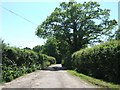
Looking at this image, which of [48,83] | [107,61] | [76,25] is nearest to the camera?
[48,83]

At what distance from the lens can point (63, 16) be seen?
188 feet

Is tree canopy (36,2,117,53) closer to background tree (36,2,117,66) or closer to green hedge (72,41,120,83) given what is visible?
background tree (36,2,117,66)

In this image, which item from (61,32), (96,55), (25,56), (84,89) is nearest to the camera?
(84,89)

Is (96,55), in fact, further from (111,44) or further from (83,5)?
(83,5)

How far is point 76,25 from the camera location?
57688 mm

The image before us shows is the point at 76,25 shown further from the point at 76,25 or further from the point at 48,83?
the point at 48,83

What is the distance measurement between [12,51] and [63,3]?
3662 cm

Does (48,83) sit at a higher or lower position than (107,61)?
lower

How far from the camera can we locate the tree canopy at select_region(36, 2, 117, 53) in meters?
57.1

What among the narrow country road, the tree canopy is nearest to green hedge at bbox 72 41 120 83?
the narrow country road

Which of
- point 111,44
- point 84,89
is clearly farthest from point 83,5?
point 84,89

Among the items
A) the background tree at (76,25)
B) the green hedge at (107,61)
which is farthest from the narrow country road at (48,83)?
the background tree at (76,25)

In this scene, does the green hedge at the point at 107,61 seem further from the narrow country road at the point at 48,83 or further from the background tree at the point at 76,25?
the background tree at the point at 76,25

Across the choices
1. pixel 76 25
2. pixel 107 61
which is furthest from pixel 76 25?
pixel 107 61
